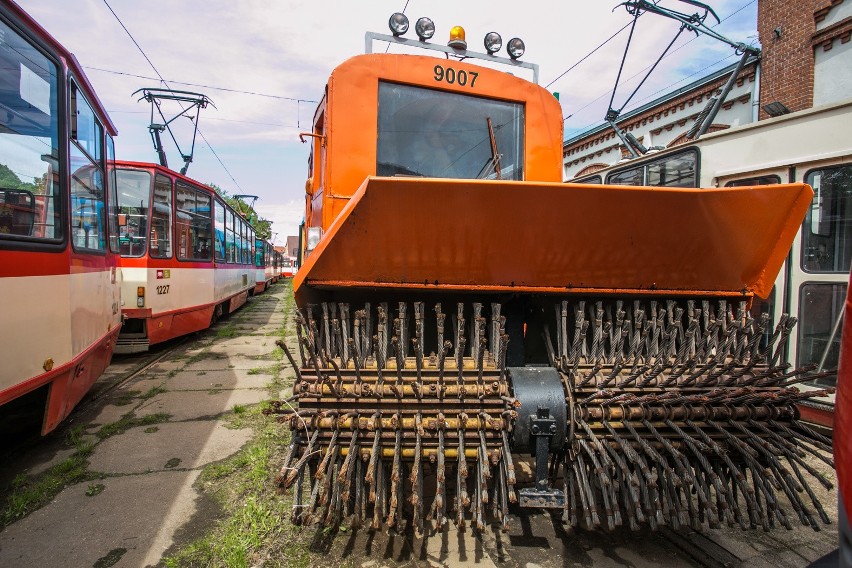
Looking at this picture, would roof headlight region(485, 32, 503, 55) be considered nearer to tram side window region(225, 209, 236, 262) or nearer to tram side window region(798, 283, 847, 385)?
tram side window region(798, 283, 847, 385)

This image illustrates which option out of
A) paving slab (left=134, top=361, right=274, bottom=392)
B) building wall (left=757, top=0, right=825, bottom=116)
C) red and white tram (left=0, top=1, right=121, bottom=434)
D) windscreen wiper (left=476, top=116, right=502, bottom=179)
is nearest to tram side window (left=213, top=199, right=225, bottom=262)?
paving slab (left=134, top=361, right=274, bottom=392)

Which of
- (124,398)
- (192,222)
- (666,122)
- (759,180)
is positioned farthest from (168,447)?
(666,122)

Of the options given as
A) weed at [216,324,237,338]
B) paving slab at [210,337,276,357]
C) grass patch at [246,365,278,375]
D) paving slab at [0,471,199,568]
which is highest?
weed at [216,324,237,338]

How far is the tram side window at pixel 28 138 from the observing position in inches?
118

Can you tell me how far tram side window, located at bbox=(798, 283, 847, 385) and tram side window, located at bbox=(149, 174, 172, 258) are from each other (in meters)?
8.33

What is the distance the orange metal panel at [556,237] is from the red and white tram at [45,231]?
1905mm

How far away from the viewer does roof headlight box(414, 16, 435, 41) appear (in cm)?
366

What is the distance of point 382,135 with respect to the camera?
3.33m

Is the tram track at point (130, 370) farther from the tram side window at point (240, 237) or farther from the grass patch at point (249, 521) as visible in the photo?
the tram side window at point (240, 237)

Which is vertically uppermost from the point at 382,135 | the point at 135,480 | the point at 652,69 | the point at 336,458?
the point at 652,69

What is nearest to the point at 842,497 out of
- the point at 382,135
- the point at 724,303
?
the point at 724,303

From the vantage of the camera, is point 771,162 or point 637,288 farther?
point 771,162

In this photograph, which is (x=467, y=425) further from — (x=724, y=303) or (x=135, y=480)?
(x=135, y=480)

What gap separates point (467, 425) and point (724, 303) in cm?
166
